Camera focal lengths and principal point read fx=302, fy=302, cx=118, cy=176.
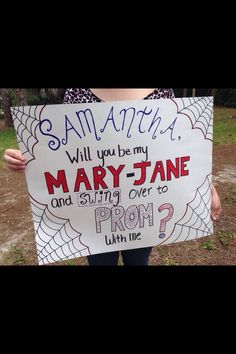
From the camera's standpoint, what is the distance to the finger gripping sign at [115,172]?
123 cm

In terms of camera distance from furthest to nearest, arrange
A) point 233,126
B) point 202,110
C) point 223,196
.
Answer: point 233,126 < point 223,196 < point 202,110

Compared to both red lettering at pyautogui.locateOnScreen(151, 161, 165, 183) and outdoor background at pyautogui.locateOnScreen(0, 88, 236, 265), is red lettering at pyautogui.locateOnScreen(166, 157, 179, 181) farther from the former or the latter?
outdoor background at pyautogui.locateOnScreen(0, 88, 236, 265)

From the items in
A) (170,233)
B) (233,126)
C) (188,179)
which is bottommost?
(233,126)

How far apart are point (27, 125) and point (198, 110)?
0.73 meters

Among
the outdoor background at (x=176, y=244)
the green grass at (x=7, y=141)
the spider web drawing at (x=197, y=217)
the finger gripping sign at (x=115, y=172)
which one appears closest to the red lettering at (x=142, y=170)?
the finger gripping sign at (x=115, y=172)

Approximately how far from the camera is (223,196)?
11.7 ft

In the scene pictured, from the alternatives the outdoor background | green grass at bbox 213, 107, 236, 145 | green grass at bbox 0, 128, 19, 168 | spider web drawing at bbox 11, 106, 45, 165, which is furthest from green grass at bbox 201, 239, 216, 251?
green grass at bbox 0, 128, 19, 168

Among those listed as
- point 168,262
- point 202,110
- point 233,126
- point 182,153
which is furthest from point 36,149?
point 233,126

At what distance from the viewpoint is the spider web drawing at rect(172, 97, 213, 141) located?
130 cm

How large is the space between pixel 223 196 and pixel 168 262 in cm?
147

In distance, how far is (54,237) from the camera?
4.40 ft

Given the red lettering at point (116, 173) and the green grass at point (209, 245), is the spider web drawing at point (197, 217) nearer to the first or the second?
the red lettering at point (116, 173)

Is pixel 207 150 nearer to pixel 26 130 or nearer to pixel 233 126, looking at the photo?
pixel 26 130

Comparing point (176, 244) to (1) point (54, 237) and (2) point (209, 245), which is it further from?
(1) point (54, 237)
